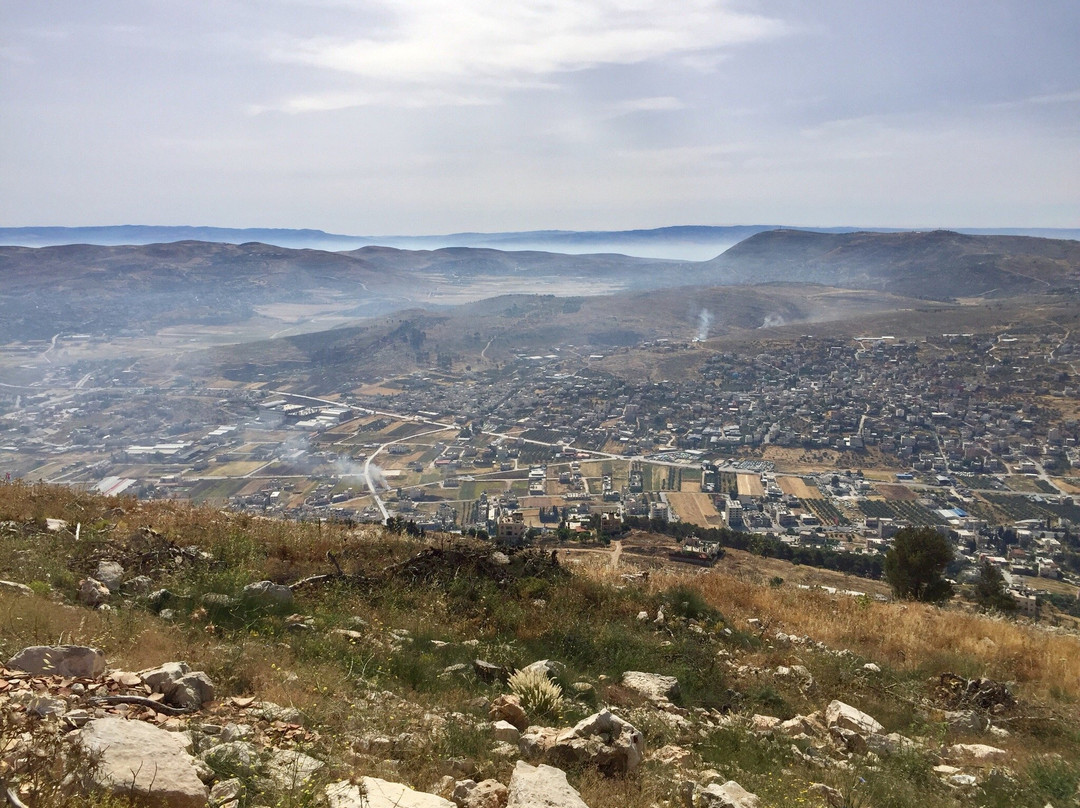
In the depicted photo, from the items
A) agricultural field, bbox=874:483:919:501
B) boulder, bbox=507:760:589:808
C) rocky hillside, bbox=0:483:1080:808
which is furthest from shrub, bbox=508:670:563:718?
agricultural field, bbox=874:483:919:501

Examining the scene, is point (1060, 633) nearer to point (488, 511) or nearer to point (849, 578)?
point (849, 578)

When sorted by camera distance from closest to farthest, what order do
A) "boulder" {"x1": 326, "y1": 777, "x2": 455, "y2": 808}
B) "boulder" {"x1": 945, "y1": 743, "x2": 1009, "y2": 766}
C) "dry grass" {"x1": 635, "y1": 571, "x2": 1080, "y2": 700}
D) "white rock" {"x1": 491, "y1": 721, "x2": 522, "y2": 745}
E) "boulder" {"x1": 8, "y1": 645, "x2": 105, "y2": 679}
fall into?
1. "boulder" {"x1": 326, "y1": 777, "x2": 455, "y2": 808}
2. "boulder" {"x1": 8, "y1": 645, "x2": 105, "y2": 679}
3. "white rock" {"x1": 491, "y1": 721, "x2": 522, "y2": 745}
4. "boulder" {"x1": 945, "y1": 743, "x2": 1009, "y2": 766}
5. "dry grass" {"x1": 635, "y1": 571, "x2": 1080, "y2": 700}

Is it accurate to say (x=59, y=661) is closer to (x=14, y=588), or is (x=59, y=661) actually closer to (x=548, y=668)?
(x=14, y=588)

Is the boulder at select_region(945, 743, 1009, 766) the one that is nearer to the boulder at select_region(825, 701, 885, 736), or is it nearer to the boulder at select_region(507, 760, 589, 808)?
the boulder at select_region(825, 701, 885, 736)

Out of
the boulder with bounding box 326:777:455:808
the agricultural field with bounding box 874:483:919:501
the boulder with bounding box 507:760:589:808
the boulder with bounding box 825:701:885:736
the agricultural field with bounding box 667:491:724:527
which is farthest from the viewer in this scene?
the agricultural field with bounding box 874:483:919:501

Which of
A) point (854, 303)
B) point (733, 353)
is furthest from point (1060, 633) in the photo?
point (854, 303)

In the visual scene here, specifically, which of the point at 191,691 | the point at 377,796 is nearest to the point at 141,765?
the point at 377,796

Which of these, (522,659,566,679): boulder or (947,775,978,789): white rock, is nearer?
(947,775,978,789): white rock
